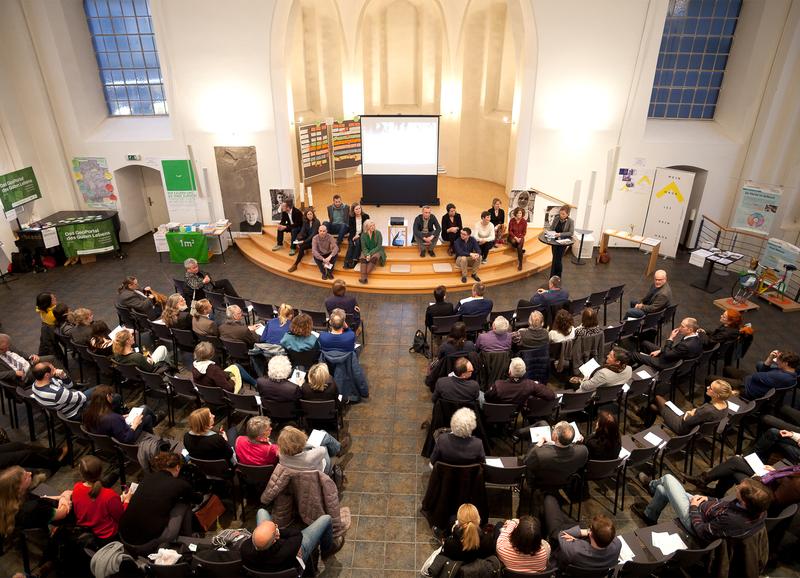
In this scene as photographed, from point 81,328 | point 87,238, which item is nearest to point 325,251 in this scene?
point 81,328

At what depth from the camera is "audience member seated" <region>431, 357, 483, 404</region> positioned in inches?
214

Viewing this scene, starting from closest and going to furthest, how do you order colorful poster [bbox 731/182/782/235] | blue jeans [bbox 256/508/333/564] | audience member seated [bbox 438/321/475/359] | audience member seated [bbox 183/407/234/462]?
blue jeans [bbox 256/508/333/564]
audience member seated [bbox 183/407/234/462]
audience member seated [bbox 438/321/475/359]
colorful poster [bbox 731/182/782/235]

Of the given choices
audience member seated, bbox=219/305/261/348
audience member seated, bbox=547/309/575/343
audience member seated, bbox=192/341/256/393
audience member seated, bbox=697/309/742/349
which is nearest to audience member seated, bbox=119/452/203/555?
audience member seated, bbox=192/341/256/393

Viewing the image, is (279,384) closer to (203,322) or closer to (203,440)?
(203,440)

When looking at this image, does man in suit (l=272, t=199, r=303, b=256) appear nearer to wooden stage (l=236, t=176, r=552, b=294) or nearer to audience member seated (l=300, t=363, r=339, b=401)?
wooden stage (l=236, t=176, r=552, b=294)

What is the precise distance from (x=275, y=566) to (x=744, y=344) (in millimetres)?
6600

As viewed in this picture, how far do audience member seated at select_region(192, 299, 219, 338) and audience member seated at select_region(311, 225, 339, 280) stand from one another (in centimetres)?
342

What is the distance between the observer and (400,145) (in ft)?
41.9

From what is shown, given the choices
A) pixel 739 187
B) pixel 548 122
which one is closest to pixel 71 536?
pixel 548 122

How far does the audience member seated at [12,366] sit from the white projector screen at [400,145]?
8.60 meters

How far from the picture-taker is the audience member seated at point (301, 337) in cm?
627

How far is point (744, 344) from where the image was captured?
23.2ft

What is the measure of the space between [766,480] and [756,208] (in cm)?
803

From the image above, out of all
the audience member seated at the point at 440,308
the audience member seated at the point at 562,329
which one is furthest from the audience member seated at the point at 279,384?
the audience member seated at the point at 562,329
